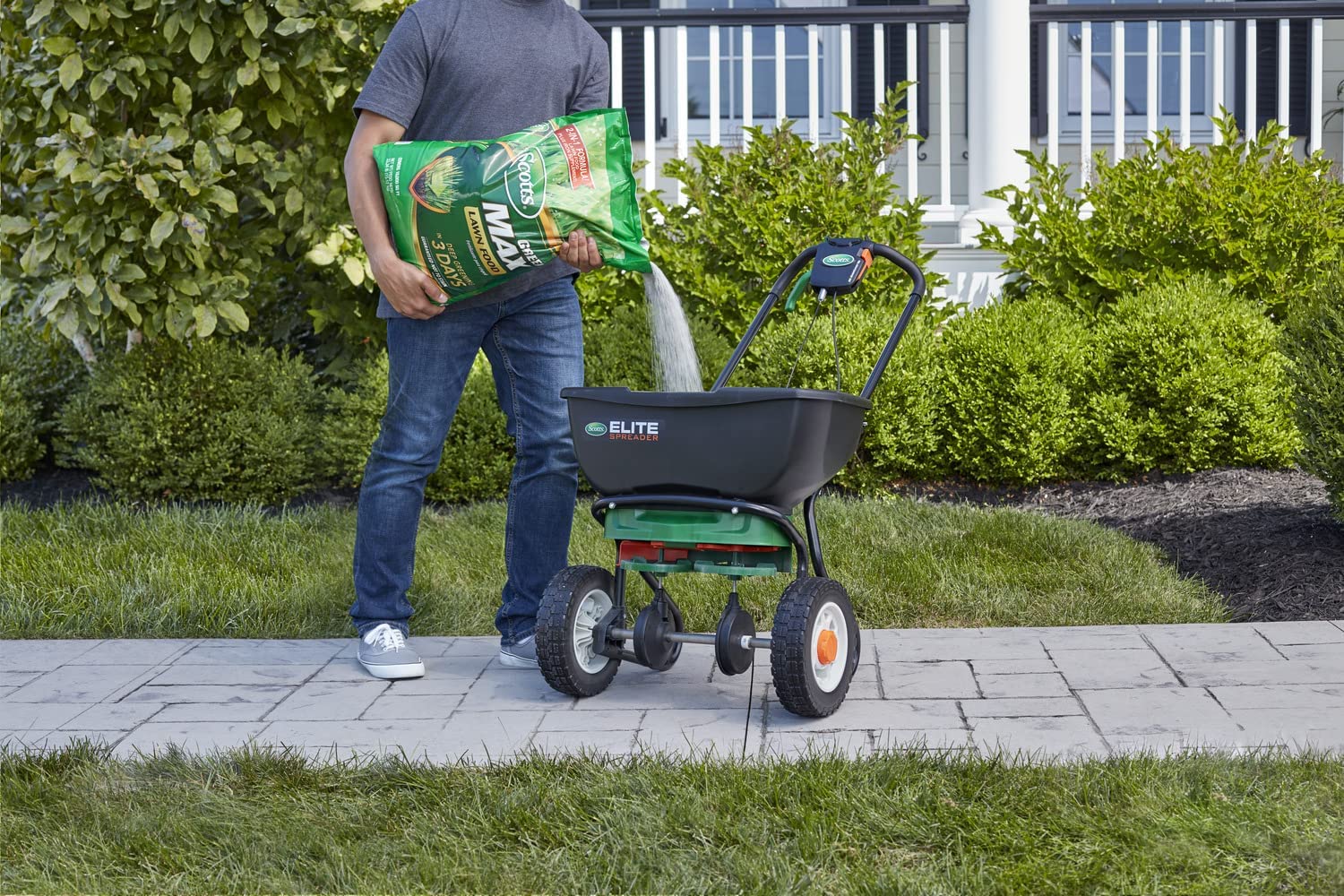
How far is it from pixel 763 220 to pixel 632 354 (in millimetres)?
811

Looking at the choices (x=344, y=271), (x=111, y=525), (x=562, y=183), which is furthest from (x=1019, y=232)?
(x=111, y=525)

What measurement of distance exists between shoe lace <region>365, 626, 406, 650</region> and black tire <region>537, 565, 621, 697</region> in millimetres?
507

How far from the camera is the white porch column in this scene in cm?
657

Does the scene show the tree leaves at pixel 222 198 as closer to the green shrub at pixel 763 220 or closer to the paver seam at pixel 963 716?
the green shrub at pixel 763 220

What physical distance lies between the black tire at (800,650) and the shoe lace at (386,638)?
1.03 meters

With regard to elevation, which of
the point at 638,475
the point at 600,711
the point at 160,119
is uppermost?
the point at 160,119

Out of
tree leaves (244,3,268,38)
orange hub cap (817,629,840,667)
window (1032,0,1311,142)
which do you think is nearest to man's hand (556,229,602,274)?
orange hub cap (817,629,840,667)

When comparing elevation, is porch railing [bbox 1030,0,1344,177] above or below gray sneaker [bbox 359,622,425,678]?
above

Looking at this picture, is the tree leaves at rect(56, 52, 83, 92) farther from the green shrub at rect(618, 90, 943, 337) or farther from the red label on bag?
the red label on bag

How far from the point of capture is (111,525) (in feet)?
16.4

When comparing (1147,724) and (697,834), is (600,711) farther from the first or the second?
(1147,724)

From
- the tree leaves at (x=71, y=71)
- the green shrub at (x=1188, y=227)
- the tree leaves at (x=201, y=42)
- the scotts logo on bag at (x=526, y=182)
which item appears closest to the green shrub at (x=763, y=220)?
the green shrub at (x=1188, y=227)

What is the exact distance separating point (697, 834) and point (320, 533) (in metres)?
2.98

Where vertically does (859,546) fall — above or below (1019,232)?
below
